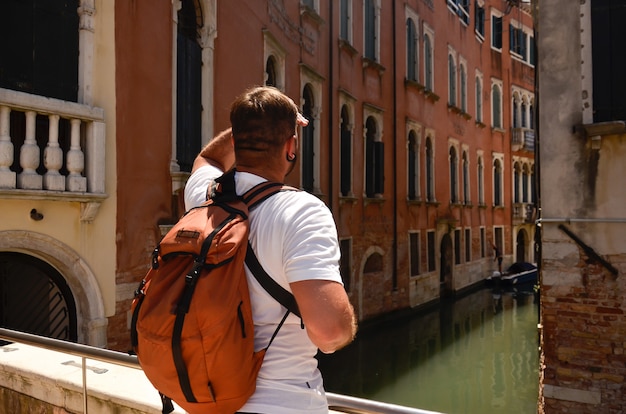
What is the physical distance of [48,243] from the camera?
448cm

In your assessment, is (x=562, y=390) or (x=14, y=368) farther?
(x=562, y=390)

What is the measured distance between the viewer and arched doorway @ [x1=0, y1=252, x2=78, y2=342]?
4.85 metres

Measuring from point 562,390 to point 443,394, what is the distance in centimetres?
417

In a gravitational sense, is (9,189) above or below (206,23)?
below

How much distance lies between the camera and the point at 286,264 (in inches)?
46.7

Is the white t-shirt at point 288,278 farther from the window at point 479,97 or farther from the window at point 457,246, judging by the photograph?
the window at point 479,97

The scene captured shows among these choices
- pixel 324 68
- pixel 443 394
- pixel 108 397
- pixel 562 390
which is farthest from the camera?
pixel 324 68

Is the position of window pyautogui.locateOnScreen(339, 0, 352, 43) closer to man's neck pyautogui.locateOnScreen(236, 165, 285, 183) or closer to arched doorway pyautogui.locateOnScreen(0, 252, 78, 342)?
arched doorway pyautogui.locateOnScreen(0, 252, 78, 342)

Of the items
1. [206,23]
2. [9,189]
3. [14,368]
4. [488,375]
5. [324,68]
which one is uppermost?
[324,68]

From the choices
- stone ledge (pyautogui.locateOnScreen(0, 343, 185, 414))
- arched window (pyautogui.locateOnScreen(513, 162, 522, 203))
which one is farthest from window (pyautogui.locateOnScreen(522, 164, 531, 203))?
stone ledge (pyautogui.locateOnScreen(0, 343, 185, 414))

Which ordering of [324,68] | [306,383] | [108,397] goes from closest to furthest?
[306,383]
[108,397]
[324,68]

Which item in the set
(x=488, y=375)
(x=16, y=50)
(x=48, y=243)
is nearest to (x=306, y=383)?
(x=48, y=243)

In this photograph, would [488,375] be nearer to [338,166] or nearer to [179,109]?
[338,166]

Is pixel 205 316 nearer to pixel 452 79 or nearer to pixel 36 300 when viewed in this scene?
pixel 36 300
